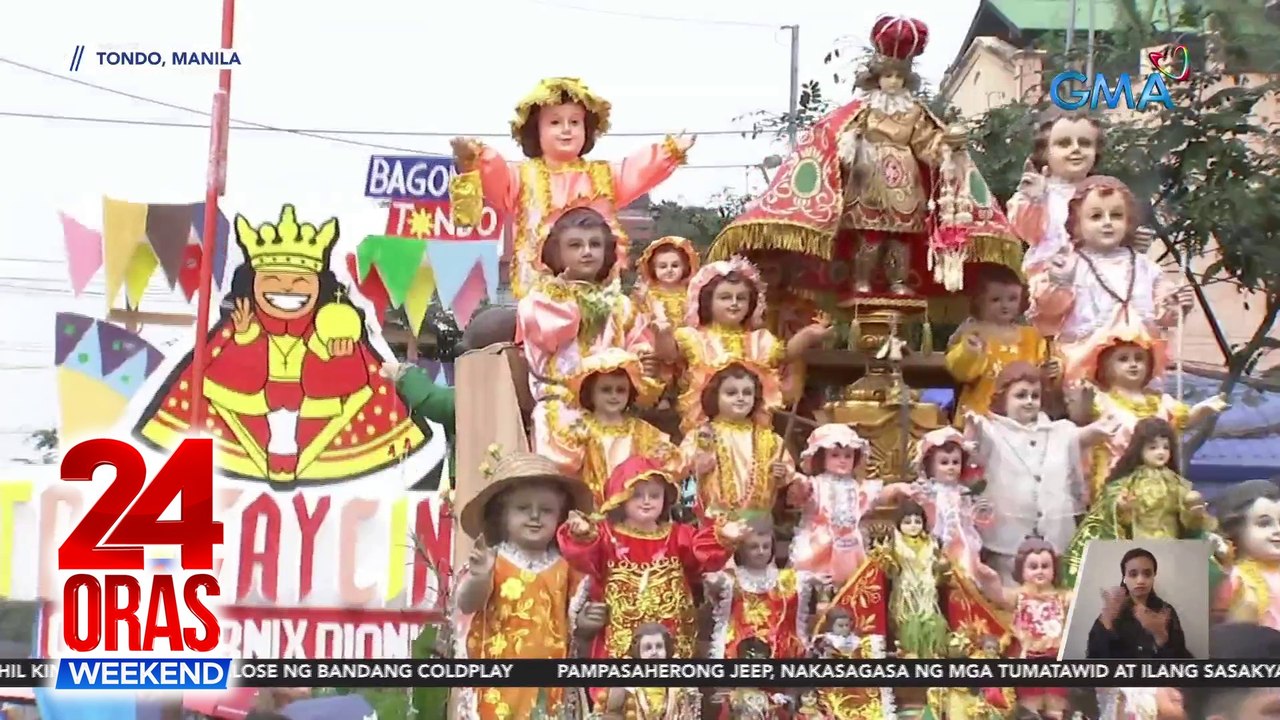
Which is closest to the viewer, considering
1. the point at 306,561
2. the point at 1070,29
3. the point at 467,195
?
the point at 467,195

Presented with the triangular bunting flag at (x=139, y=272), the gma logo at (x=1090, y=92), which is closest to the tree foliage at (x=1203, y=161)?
the gma logo at (x=1090, y=92)

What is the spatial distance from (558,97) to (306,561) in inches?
73.2

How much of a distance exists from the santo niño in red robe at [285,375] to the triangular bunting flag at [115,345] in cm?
15

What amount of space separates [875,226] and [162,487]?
7.03 feet

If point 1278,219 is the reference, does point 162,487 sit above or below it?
below

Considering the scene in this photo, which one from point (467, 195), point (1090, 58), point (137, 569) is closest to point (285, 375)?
point (467, 195)

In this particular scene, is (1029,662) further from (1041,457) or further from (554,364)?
(554,364)

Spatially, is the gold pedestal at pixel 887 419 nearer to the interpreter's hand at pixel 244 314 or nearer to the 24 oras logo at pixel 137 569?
the 24 oras logo at pixel 137 569

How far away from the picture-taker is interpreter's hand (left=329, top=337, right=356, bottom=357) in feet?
18.9

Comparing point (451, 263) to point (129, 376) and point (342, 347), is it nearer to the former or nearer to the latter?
point (342, 347)

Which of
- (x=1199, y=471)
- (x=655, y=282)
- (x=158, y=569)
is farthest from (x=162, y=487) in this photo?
(x=1199, y=471)

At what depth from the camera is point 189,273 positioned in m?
5.61

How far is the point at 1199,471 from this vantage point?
5414mm

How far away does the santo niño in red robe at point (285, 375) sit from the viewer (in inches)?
225
